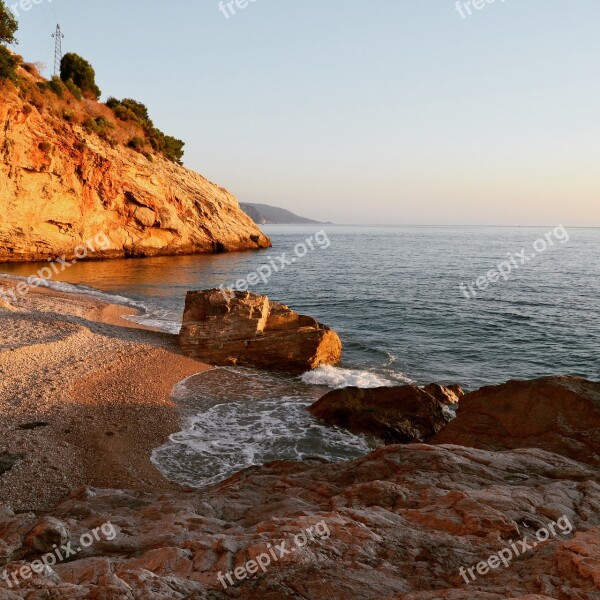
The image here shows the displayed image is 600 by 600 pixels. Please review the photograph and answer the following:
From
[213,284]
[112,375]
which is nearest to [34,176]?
[213,284]

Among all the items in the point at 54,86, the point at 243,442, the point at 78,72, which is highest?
the point at 78,72

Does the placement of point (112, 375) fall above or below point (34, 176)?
below

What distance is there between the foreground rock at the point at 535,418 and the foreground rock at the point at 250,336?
8620 mm

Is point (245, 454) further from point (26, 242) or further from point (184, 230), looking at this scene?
point (184, 230)

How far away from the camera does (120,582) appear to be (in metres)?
4.48

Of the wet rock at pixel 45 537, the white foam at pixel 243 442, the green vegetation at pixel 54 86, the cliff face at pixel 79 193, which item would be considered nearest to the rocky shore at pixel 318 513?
the wet rock at pixel 45 537

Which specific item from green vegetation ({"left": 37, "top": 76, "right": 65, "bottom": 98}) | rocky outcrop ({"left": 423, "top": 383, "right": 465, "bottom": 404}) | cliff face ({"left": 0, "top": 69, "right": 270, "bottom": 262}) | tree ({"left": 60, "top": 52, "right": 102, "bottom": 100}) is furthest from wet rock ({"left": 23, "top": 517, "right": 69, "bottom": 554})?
tree ({"left": 60, "top": 52, "right": 102, "bottom": 100})

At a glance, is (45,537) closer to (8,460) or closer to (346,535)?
(346,535)

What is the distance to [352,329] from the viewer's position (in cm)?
2947

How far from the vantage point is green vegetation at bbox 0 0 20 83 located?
42.5 metres

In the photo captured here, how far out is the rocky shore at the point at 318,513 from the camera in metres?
4.75

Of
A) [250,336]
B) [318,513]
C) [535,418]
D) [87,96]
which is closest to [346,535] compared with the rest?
[318,513]

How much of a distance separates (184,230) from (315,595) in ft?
210

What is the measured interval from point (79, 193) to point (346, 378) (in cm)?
4222
